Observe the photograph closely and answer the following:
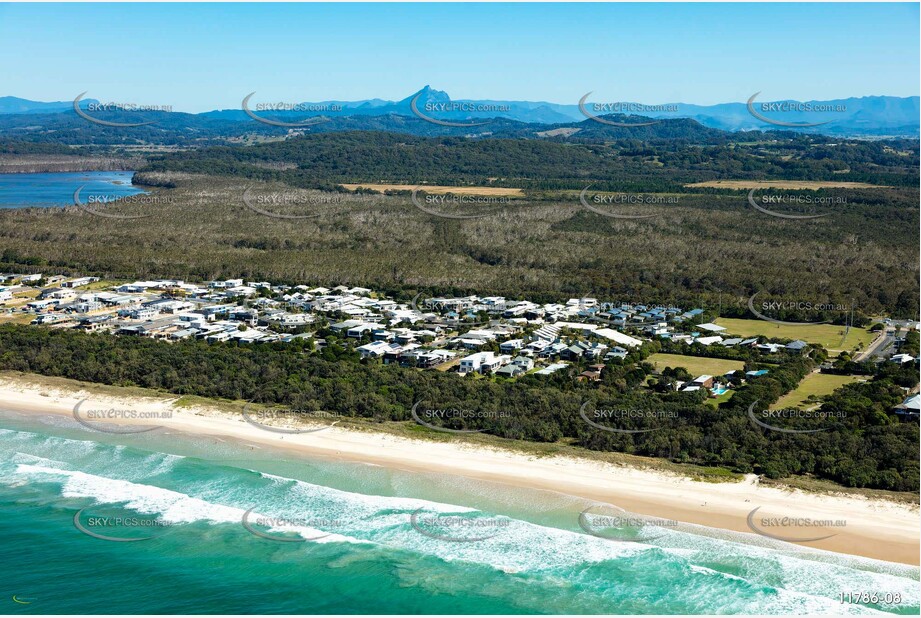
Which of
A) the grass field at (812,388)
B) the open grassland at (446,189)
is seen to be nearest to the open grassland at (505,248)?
the grass field at (812,388)
